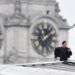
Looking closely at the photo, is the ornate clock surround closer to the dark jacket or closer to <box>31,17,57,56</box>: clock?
<box>31,17,57,56</box>: clock

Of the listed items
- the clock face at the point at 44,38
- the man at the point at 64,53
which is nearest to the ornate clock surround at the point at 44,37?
the clock face at the point at 44,38

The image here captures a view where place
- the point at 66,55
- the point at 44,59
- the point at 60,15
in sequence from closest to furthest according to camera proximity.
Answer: the point at 66,55 < the point at 44,59 < the point at 60,15

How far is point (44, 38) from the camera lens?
22.8m

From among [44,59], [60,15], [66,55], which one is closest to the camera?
[66,55]

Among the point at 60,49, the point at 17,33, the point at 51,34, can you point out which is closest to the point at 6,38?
the point at 17,33

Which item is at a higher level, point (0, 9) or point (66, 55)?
point (0, 9)

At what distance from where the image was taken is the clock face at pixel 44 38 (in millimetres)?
22703

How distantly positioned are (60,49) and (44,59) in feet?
44.1

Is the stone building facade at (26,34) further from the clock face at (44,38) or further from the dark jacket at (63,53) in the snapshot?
the dark jacket at (63,53)

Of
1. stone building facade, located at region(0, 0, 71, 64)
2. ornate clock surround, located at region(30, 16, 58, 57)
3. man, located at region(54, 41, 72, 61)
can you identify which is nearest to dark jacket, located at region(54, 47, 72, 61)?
Result: man, located at region(54, 41, 72, 61)

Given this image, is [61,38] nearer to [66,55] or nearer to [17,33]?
[17,33]

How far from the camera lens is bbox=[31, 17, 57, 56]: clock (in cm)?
2269

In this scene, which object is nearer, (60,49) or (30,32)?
(60,49)

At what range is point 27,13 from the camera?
78.1 ft
